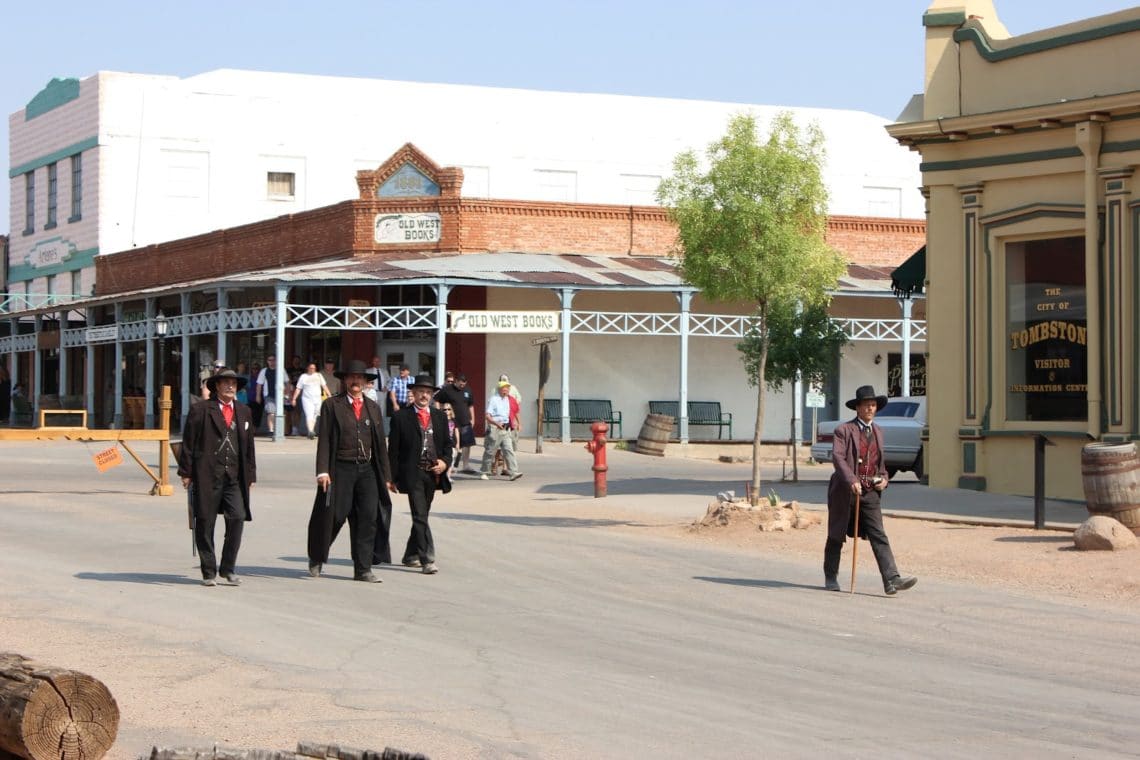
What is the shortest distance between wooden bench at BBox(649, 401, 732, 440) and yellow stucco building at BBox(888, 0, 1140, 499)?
718 inches

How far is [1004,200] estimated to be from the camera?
68.9 feet

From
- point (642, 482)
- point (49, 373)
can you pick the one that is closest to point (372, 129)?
point (49, 373)

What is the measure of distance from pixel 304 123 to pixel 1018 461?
37.4 m

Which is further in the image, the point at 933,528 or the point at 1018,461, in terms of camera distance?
the point at 1018,461

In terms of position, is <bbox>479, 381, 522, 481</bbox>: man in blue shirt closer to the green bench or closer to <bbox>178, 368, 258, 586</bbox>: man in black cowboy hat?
<bbox>178, 368, 258, 586</bbox>: man in black cowboy hat

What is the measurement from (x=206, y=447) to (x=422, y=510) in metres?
1.98

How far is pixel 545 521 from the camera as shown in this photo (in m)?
20.2

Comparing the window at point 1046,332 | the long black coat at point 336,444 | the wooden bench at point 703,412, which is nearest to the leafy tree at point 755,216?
the window at point 1046,332

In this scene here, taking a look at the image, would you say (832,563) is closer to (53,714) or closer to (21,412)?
(53,714)

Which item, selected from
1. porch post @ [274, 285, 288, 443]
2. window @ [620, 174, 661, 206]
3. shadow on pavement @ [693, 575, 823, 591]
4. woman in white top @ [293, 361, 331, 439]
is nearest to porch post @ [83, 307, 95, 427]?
porch post @ [274, 285, 288, 443]

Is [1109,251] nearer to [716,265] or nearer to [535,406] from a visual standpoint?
[716,265]

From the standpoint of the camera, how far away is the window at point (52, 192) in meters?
56.1

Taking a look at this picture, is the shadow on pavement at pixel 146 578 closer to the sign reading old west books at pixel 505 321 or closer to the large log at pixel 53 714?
the large log at pixel 53 714

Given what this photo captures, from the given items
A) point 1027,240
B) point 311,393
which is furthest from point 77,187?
point 1027,240
